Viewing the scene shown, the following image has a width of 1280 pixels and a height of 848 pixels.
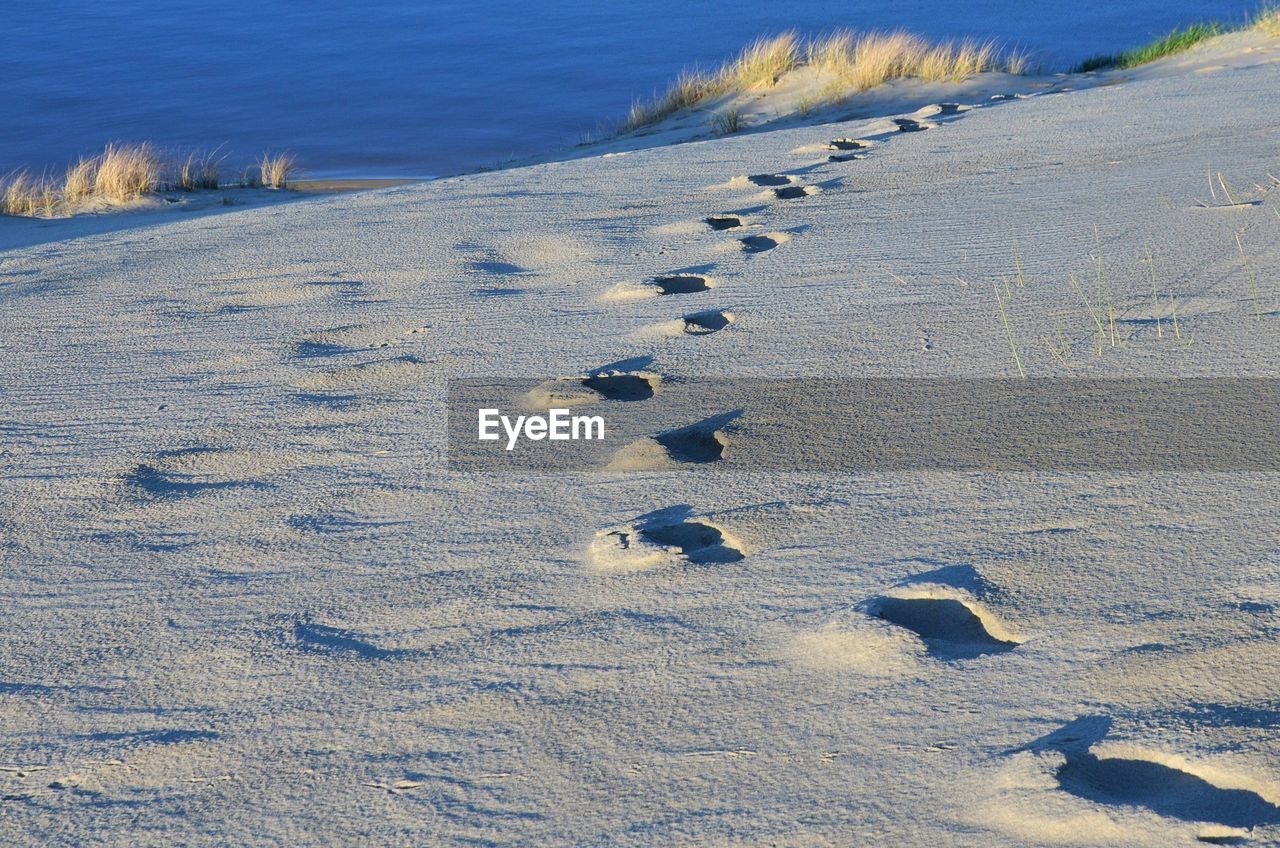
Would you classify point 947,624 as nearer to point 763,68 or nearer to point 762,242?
point 762,242

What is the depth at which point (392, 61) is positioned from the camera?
19.0 m

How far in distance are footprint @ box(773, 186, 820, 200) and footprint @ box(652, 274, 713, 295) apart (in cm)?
128

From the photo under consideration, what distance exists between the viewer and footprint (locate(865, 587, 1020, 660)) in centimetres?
212

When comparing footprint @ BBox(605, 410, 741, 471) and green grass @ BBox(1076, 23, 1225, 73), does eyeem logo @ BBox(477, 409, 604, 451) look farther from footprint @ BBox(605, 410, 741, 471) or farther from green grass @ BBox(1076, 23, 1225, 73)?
green grass @ BBox(1076, 23, 1225, 73)

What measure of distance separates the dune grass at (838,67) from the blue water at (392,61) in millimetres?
1232

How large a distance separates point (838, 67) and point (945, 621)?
10.2 metres

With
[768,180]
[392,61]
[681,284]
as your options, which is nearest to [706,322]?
[681,284]

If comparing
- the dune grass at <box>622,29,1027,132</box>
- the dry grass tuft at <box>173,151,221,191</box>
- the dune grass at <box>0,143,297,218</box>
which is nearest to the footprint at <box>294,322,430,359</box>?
the dune grass at <box>0,143,297,218</box>

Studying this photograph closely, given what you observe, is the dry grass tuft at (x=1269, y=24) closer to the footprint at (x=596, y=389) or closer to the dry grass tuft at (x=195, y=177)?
the dry grass tuft at (x=195, y=177)

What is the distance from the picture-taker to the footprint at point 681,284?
414cm

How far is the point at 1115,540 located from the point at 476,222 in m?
3.49

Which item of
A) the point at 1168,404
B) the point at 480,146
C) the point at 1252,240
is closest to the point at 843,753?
the point at 1168,404

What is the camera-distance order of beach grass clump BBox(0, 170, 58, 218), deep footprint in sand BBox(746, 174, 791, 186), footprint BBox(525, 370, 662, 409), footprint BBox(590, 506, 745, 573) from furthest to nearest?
beach grass clump BBox(0, 170, 58, 218), deep footprint in sand BBox(746, 174, 791, 186), footprint BBox(525, 370, 662, 409), footprint BBox(590, 506, 745, 573)

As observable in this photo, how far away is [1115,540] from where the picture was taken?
8.00 ft
